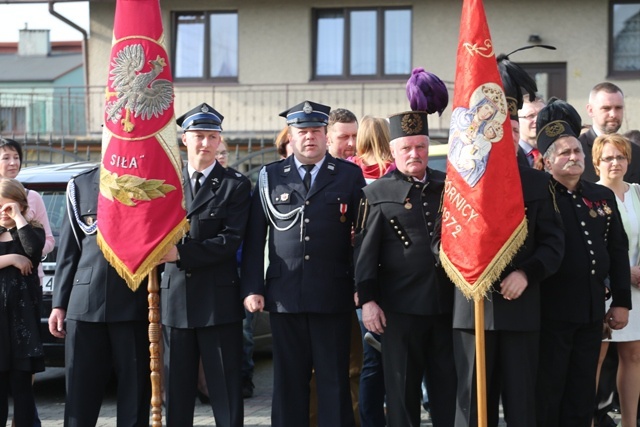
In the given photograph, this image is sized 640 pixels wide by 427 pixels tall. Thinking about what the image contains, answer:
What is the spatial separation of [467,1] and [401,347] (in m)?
2.03

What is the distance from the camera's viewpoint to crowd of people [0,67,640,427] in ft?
20.0

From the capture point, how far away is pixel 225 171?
6766 millimetres

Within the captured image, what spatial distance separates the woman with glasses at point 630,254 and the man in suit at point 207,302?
2.47 m

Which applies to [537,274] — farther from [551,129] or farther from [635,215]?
[635,215]

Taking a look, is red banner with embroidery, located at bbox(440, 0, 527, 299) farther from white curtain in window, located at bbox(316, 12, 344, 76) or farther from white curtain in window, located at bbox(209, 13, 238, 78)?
white curtain in window, located at bbox(209, 13, 238, 78)

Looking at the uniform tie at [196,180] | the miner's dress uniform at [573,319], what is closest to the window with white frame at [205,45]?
the uniform tie at [196,180]

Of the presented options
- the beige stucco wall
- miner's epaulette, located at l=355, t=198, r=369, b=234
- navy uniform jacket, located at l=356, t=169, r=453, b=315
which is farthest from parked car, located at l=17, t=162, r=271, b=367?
the beige stucco wall

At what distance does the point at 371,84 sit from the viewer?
2197 centimetres

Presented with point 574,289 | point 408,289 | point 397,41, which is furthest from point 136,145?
point 397,41

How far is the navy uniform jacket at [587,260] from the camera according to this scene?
6.30m

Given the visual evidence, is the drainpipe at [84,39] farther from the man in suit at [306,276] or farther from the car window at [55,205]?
the man in suit at [306,276]

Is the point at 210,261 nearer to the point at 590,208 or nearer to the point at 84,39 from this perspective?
the point at 590,208

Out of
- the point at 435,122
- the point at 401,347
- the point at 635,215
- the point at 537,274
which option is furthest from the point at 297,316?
the point at 435,122

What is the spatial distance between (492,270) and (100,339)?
2.47 meters
